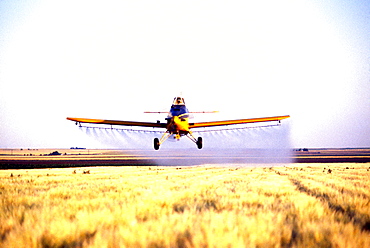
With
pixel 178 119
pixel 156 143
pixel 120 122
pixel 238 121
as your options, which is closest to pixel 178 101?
pixel 178 119

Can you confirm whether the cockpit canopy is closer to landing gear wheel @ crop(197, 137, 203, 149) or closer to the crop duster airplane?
the crop duster airplane

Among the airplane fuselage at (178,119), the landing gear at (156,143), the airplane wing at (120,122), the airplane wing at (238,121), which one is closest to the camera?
the airplane fuselage at (178,119)

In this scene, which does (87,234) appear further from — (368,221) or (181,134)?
(181,134)

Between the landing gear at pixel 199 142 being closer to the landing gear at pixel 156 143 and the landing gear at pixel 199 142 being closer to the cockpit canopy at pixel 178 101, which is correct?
the landing gear at pixel 156 143

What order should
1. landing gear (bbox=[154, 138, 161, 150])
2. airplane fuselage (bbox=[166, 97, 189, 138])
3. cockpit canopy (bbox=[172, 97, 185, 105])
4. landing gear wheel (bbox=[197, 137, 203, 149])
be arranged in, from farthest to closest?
landing gear wheel (bbox=[197, 137, 203, 149])
landing gear (bbox=[154, 138, 161, 150])
cockpit canopy (bbox=[172, 97, 185, 105])
airplane fuselage (bbox=[166, 97, 189, 138])

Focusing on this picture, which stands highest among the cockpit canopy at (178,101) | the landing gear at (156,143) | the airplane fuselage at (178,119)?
the cockpit canopy at (178,101)

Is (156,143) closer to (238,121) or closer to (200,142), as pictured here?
(200,142)

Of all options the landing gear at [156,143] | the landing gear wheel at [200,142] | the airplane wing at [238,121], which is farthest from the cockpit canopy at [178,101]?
the landing gear wheel at [200,142]

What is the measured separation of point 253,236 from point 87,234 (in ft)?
10.8

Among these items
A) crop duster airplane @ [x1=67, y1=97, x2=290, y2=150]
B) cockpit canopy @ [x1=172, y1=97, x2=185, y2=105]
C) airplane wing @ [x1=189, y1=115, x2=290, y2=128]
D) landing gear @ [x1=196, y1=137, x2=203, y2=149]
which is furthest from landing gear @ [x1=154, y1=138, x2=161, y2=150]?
airplane wing @ [x1=189, y1=115, x2=290, y2=128]

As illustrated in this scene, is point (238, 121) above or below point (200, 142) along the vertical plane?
above

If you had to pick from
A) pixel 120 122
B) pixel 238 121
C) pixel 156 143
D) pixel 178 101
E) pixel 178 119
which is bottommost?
pixel 156 143

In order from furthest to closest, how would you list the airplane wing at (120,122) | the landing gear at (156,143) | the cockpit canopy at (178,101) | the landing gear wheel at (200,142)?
1. the landing gear wheel at (200,142)
2. the airplane wing at (120,122)
3. the landing gear at (156,143)
4. the cockpit canopy at (178,101)

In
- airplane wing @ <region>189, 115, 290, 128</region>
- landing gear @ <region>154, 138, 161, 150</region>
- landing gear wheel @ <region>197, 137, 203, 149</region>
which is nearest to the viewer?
landing gear @ <region>154, 138, 161, 150</region>
